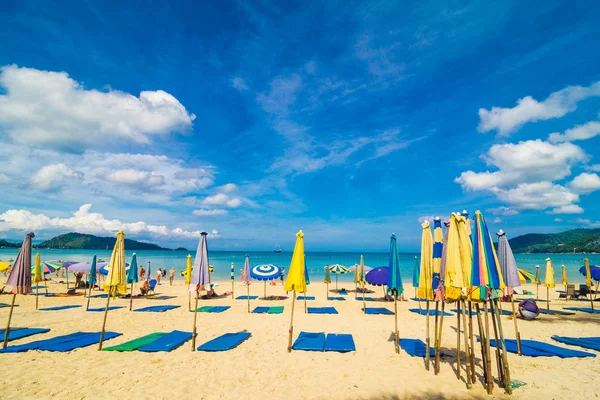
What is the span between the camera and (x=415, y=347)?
9391mm

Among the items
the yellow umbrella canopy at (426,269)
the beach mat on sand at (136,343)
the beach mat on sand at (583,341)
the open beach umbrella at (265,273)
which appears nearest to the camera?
the yellow umbrella canopy at (426,269)

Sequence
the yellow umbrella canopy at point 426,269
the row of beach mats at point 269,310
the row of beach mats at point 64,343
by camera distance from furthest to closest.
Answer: the row of beach mats at point 269,310
the row of beach mats at point 64,343
the yellow umbrella canopy at point 426,269

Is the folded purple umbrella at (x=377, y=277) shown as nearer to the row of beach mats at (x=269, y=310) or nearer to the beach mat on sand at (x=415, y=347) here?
the row of beach mats at (x=269, y=310)

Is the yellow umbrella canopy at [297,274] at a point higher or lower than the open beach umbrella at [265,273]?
higher

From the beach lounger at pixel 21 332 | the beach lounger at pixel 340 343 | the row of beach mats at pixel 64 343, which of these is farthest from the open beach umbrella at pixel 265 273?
the beach lounger at pixel 21 332

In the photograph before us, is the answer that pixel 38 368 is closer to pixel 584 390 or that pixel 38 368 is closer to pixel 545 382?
pixel 545 382

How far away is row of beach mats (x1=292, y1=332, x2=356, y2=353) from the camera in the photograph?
368 inches

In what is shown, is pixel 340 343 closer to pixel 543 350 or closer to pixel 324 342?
pixel 324 342

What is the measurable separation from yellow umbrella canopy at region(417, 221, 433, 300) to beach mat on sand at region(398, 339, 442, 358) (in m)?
2.16

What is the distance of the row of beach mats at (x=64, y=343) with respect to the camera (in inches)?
355

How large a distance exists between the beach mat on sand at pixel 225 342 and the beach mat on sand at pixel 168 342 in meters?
0.87

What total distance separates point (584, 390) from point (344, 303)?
13.4m

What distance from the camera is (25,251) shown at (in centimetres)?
923

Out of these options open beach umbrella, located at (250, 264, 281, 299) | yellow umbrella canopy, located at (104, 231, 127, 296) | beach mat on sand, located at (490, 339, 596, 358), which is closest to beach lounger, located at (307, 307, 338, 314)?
open beach umbrella, located at (250, 264, 281, 299)
